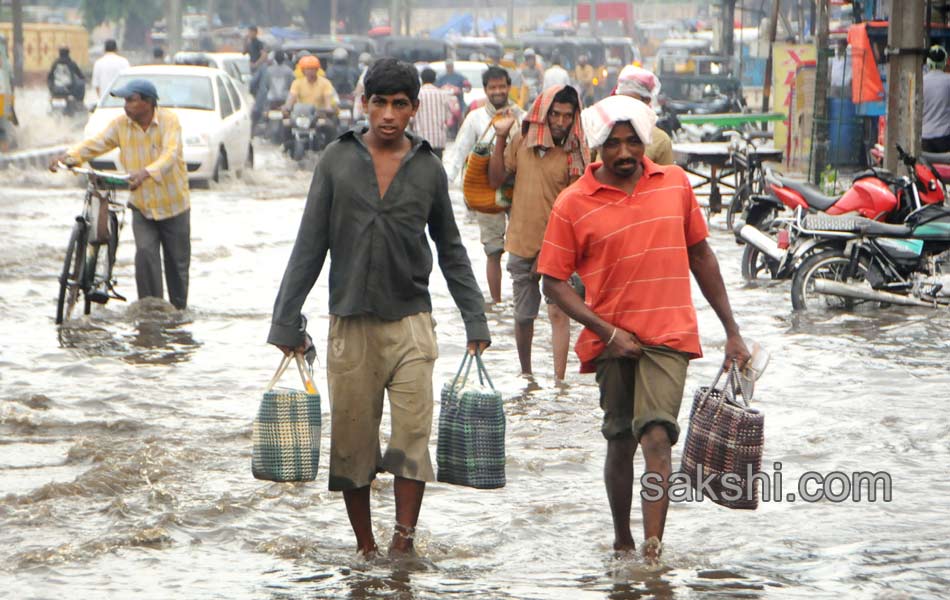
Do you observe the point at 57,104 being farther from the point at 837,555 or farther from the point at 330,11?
the point at 330,11

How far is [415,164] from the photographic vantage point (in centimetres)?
523

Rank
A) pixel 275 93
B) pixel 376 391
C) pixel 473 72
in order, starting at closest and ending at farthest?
pixel 376 391 → pixel 275 93 → pixel 473 72

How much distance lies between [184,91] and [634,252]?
685 inches

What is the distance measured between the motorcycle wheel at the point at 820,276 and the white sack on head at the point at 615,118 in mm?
6523

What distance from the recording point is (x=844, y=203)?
38.8ft

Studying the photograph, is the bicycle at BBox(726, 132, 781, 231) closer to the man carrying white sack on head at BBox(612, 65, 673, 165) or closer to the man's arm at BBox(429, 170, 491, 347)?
the man carrying white sack on head at BBox(612, 65, 673, 165)

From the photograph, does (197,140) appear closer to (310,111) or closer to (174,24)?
(310,111)

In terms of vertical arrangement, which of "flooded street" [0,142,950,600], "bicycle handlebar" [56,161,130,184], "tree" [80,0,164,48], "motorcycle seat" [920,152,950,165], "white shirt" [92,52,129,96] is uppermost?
"tree" [80,0,164,48]

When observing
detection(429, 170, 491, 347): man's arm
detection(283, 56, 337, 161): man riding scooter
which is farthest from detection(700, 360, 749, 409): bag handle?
detection(283, 56, 337, 161): man riding scooter

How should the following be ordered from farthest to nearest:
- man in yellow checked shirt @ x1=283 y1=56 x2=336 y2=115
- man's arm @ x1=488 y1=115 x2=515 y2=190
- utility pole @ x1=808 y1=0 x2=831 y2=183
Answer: man in yellow checked shirt @ x1=283 y1=56 x2=336 y2=115 → utility pole @ x1=808 y1=0 x2=831 y2=183 → man's arm @ x1=488 y1=115 x2=515 y2=190

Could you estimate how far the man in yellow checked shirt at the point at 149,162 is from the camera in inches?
396

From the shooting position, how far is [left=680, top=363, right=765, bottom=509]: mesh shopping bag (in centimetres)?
507

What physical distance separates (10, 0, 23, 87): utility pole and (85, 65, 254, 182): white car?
64.9ft

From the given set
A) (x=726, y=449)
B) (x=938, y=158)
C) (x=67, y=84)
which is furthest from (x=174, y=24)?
(x=726, y=449)
